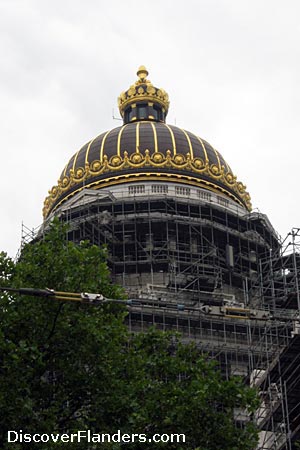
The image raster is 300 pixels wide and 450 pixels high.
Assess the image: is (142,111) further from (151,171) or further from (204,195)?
(204,195)

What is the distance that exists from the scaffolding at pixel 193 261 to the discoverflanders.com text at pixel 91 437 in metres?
23.3

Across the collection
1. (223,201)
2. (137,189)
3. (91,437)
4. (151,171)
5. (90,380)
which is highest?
(151,171)

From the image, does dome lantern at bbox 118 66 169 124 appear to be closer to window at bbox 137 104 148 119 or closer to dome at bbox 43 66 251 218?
window at bbox 137 104 148 119

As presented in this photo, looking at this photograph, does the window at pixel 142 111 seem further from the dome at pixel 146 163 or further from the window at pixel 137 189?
the window at pixel 137 189

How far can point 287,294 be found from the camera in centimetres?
6300

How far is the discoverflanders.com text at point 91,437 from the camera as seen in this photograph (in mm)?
39375

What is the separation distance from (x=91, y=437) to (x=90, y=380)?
224 centimetres

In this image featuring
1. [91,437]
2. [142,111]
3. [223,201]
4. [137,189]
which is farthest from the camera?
[142,111]

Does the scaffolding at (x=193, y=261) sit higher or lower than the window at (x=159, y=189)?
lower

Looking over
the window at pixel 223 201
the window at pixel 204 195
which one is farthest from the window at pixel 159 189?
the window at pixel 223 201

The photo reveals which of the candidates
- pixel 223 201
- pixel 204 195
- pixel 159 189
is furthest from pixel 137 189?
pixel 223 201

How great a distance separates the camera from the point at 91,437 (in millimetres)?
40312

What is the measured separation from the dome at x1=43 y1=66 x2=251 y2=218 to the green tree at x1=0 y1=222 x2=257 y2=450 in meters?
41.2

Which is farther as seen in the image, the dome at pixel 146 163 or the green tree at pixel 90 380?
the dome at pixel 146 163
